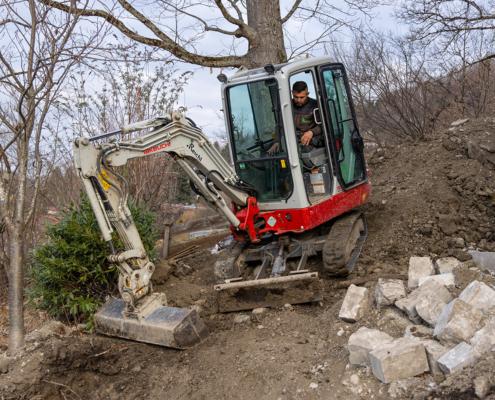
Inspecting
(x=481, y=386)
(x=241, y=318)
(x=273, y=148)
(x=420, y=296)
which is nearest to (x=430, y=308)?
(x=420, y=296)

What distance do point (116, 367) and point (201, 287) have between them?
2207 millimetres

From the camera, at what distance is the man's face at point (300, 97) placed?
20.6 ft

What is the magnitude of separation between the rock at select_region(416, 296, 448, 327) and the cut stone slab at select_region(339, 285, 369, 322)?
61cm

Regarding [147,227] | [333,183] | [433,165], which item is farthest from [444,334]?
[433,165]

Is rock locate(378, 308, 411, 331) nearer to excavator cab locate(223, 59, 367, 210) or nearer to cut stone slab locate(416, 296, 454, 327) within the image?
cut stone slab locate(416, 296, 454, 327)

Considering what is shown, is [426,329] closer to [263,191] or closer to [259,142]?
[263,191]

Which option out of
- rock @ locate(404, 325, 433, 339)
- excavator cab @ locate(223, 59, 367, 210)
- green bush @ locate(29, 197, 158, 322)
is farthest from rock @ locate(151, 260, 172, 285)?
rock @ locate(404, 325, 433, 339)

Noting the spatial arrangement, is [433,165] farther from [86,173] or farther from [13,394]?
[13,394]

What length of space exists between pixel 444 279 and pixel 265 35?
17.4ft

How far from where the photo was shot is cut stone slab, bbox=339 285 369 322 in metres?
4.74

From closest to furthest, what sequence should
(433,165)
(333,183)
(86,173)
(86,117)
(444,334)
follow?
(444,334)
(86,173)
(333,183)
(86,117)
(433,165)

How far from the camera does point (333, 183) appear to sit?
6.57 meters

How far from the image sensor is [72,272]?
20.3 feet

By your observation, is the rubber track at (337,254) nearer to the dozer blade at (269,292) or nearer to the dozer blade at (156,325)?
the dozer blade at (269,292)
